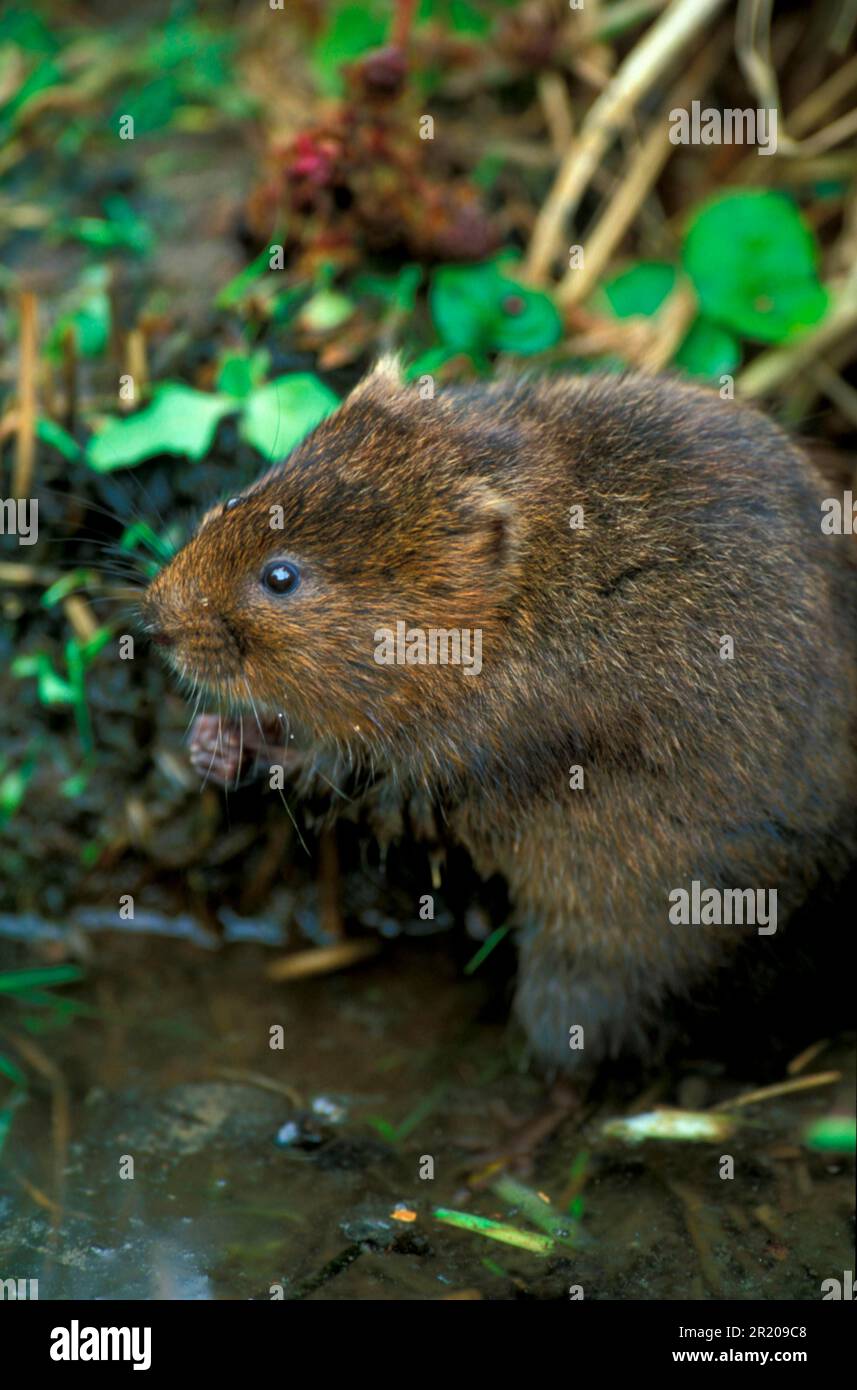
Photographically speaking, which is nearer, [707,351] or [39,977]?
[39,977]

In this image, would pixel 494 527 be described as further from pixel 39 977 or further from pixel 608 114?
pixel 608 114

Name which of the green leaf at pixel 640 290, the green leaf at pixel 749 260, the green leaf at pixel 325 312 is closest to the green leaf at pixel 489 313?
the green leaf at pixel 325 312

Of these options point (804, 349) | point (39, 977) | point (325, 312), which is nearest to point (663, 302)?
point (804, 349)

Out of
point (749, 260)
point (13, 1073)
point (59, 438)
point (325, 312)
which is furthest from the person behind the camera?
point (749, 260)

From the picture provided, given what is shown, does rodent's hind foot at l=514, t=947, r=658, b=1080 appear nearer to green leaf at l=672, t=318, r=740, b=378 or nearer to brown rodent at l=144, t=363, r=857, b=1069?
brown rodent at l=144, t=363, r=857, b=1069

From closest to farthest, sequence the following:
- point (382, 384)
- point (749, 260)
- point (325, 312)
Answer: point (382, 384)
point (325, 312)
point (749, 260)

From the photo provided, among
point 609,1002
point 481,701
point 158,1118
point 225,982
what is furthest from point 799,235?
point 158,1118

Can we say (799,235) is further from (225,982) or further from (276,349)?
(225,982)
